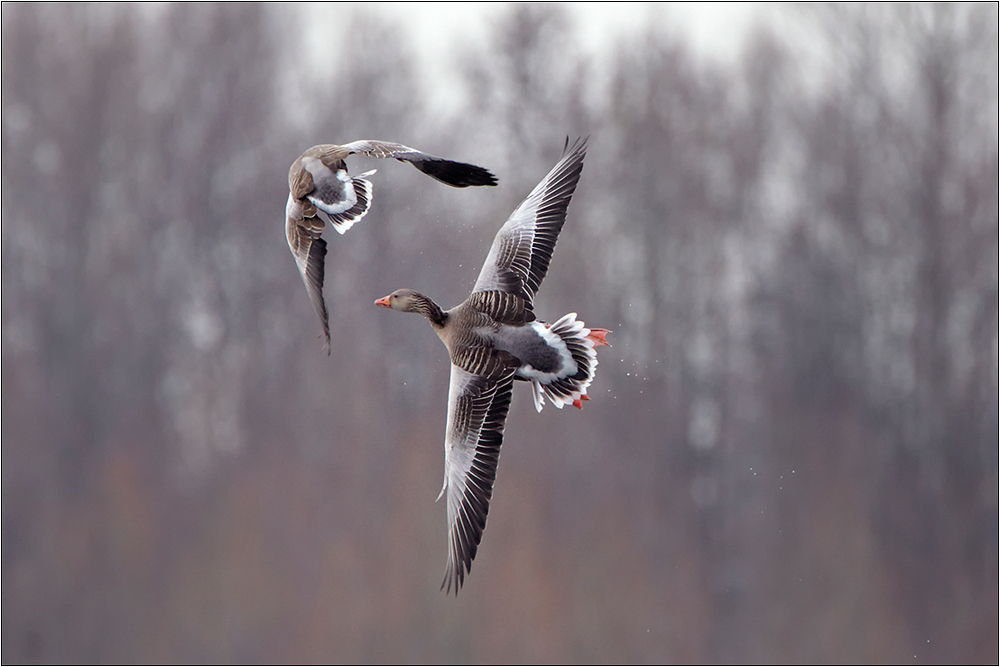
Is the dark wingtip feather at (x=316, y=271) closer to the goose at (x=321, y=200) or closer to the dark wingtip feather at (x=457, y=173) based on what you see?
the goose at (x=321, y=200)

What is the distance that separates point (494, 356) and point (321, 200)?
1.13 metres

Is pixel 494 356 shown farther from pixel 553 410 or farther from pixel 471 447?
pixel 553 410

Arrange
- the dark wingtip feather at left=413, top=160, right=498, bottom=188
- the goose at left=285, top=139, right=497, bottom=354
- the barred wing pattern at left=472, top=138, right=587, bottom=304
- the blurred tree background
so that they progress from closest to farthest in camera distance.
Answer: the dark wingtip feather at left=413, top=160, right=498, bottom=188 → the goose at left=285, top=139, right=497, bottom=354 → the barred wing pattern at left=472, top=138, right=587, bottom=304 → the blurred tree background

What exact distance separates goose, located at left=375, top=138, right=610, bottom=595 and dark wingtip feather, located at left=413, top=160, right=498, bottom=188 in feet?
2.66

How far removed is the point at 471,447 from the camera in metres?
7.12

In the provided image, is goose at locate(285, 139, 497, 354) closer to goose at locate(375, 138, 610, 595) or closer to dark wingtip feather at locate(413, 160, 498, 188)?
dark wingtip feather at locate(413, 160, 498, 188)

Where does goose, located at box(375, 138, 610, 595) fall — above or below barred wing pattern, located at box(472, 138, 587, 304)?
below

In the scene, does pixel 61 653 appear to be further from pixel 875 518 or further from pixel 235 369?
pixel 875 518

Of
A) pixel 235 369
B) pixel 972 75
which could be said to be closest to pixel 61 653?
pixel 235 369

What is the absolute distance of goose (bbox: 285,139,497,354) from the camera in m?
7.19

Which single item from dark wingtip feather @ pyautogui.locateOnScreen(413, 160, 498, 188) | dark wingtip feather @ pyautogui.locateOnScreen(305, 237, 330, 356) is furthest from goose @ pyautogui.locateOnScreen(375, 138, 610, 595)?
dark wingtip feather @ pyautogui.locateOnScreen(413, 160, 498, 188)

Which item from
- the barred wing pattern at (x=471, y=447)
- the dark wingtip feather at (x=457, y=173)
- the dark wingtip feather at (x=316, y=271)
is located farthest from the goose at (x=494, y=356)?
the dark wingtip feather at (x=457, y=173)

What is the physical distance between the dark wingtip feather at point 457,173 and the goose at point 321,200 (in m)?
0.28

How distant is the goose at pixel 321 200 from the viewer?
7191 millimetres
